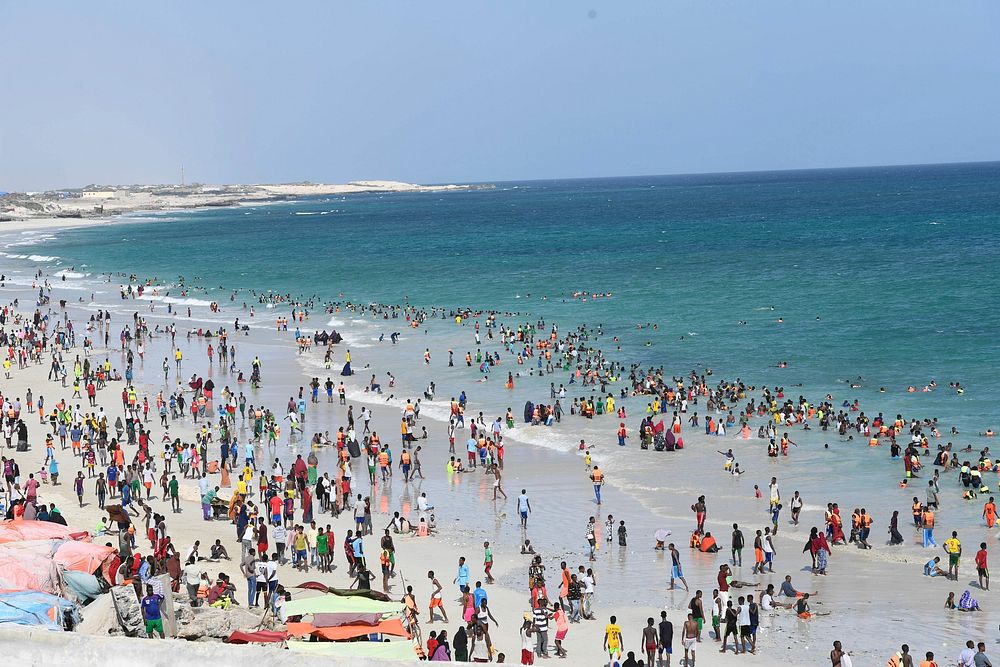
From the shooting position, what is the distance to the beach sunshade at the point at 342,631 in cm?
1313

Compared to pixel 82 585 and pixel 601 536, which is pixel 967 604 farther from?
pixel 82 585

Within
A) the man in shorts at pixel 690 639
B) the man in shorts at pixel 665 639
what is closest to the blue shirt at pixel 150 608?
the man in shorts at pixel 665 639

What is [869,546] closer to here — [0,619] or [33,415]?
[0,619]

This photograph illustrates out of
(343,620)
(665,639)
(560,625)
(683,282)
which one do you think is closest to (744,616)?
(665,639)

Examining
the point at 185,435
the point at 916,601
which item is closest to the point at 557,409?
the point at 185,435

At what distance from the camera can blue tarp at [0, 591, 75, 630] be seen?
1233cm

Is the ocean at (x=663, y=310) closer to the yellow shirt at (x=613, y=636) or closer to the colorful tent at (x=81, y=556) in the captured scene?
the yellow shirt at (x=613, y=636)

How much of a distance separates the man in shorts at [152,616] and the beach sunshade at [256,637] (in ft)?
3.58

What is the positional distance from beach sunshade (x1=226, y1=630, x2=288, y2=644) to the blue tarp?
196 cm

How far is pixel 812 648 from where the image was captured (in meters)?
16.4

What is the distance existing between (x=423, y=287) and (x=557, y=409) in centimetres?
4040

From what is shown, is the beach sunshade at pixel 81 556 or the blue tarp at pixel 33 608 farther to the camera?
the beach sunshade at pixel 81 556

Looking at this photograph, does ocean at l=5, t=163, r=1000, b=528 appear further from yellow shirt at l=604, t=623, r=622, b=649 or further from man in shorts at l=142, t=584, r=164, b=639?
man in shorts at l=142, t=584, r=164, b=639

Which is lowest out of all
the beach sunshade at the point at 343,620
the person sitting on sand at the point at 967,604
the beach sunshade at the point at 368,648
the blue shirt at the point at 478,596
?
the person sitting on sand at the point at 967,604
